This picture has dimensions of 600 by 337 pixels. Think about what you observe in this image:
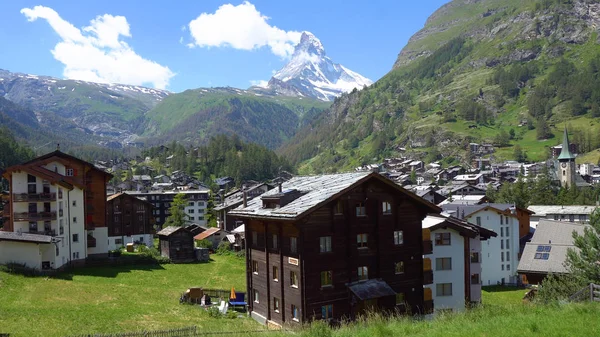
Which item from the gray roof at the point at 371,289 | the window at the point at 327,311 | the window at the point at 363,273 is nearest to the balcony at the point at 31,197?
the window at the point at 327,311

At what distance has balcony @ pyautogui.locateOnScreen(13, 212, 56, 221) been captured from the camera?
62.3m

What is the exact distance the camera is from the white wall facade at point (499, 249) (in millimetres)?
77750

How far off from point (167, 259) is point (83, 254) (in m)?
11.4

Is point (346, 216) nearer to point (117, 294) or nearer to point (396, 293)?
point (396, 293)

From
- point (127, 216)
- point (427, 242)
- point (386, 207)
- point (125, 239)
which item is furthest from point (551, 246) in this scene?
point (125, 239)

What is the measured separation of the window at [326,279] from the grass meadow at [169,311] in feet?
17.3

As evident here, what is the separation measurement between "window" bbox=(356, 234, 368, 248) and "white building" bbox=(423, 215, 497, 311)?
10.2 m

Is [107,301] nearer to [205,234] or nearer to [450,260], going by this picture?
[450,260]

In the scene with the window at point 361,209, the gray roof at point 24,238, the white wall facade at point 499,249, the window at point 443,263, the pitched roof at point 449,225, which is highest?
the window at point 361,209

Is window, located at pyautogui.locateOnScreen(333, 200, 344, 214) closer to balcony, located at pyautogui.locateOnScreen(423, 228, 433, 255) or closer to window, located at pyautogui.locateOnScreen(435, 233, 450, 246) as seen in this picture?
balcony, located at pyautogui.locateOnScreen(423, 228, 433, 255)

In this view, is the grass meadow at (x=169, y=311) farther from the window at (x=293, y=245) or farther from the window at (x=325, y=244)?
the window at (x=325, y=244)

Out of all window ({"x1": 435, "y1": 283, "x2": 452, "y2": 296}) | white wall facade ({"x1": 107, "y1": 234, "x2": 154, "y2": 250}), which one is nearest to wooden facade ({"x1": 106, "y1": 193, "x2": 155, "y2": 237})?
white wall facade ({"x1": 107, "y1": 234, "x2": 154, "y2": 250})

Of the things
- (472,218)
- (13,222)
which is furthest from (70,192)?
(472,218)

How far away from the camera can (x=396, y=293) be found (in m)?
37.4
